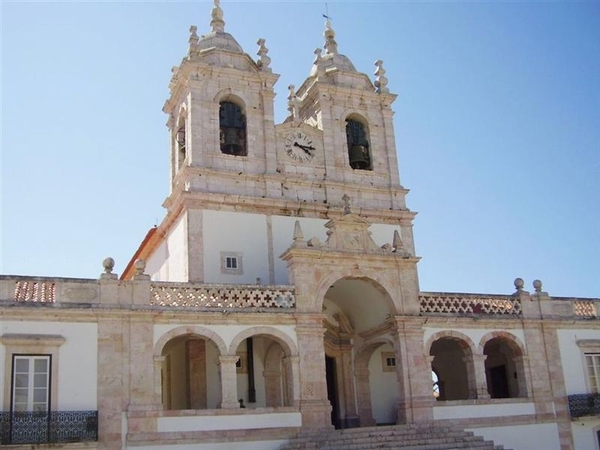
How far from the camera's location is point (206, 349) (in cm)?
2003

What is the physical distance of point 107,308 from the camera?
17422mm

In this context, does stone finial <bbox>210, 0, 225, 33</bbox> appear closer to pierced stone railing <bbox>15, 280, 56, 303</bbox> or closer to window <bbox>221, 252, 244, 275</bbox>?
window <bbox>221, 252, 244, 275</bbox>

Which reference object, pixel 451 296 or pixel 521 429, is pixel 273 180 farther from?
pixel 521 429

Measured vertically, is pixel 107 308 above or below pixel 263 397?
above

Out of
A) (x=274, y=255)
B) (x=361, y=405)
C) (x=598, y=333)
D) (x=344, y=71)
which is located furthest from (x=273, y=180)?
(x=598, y=333)

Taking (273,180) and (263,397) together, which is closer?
(263,397)

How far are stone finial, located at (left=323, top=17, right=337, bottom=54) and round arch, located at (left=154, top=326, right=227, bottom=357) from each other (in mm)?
12384

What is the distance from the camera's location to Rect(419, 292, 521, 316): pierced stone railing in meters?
21.3

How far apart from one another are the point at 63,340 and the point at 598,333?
15606 millimetres

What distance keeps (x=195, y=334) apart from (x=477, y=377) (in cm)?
806

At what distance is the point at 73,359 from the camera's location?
16875mm

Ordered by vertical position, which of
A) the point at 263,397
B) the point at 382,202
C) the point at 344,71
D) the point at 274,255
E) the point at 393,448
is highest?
the point at 344,71

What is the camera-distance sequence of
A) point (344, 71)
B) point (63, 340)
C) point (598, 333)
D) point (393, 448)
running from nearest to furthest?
point (63, 340) < point (393, 448) < point (598, 333) < point (344, 71)

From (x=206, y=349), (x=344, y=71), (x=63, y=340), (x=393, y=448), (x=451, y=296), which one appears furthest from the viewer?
(x=344, y=71)
